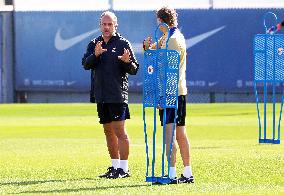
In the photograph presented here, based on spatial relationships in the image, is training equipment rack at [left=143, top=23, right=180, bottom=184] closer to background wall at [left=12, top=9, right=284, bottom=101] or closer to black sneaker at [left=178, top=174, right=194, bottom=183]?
black sneaker at [left=178, top=174, right=194, bottom=183]

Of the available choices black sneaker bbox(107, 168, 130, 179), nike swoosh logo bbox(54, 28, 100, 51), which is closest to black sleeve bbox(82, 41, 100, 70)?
black sneaker bbox(107, 168, 130, 179)

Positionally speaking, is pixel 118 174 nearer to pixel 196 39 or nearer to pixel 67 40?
pixel 196 39

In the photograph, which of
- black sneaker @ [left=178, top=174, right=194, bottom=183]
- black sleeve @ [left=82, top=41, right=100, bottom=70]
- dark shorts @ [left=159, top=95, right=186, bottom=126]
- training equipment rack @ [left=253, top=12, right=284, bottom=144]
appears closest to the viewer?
dark shorts @ [left=159, top=95, right=186, bottom=126]

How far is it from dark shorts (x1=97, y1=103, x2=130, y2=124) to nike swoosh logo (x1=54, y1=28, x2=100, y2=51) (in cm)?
3156

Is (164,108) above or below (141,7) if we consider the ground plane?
below

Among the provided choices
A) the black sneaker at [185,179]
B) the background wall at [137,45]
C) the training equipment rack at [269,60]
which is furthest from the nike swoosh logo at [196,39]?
the black sneaker at [185,179]

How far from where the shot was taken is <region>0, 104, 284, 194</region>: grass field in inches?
472

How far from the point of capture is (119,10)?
146 ft

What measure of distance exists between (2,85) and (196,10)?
814 centimetres

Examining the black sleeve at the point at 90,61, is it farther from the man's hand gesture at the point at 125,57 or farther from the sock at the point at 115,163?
the sock at the point at 115,163

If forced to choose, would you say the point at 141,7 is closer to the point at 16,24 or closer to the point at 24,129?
the point at 16,24

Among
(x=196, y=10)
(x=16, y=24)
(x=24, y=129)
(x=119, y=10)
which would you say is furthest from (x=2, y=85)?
(x=24, y=129)

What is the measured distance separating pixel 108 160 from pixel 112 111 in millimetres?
2767

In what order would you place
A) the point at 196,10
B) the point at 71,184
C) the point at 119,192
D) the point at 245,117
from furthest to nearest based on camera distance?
the point at 196,10, the point at 245,117, the point at 71,184, the point at 119,192
